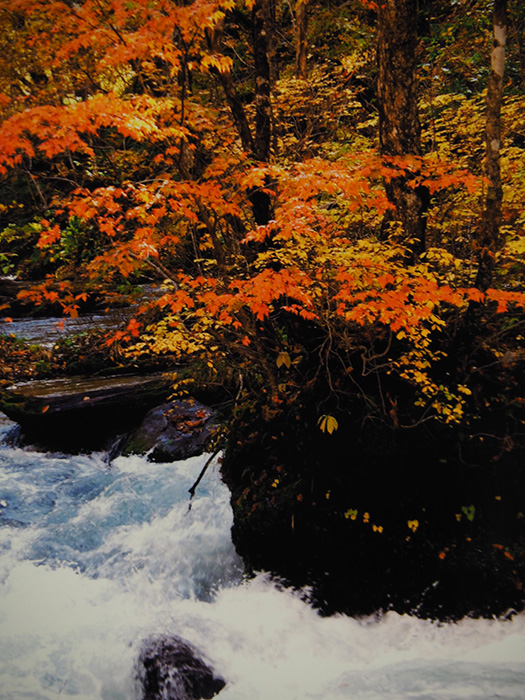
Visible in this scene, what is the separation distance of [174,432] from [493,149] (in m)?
6.05

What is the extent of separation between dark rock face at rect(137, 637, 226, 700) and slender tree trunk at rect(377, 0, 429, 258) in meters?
5.21

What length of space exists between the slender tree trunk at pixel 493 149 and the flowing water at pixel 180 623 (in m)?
3.75

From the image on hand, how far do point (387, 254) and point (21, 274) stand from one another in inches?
546

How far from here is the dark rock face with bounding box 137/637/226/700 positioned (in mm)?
4047

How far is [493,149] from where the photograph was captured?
16.1 feet

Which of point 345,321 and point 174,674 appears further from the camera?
point 345,321

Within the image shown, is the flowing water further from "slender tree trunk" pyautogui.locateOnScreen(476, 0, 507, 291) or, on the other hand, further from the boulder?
"slender tree trunk" pyautogui.locateOnScreen(476, 0, 507, 291)

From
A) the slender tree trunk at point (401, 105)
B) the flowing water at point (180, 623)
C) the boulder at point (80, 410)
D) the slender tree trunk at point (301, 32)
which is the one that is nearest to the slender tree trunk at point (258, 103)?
the slender tree trunk at point (401, 105)

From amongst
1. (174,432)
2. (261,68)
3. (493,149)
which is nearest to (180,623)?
(174,432)

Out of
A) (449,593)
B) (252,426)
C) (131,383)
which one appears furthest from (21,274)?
(449,593)

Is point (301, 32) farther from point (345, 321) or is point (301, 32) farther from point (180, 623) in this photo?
point (180, 623)

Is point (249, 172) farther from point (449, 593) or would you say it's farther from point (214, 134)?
point (449, 593)

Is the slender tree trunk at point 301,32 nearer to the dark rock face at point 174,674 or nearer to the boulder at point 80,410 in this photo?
the boulder at point 80,410

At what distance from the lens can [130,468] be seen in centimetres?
721
